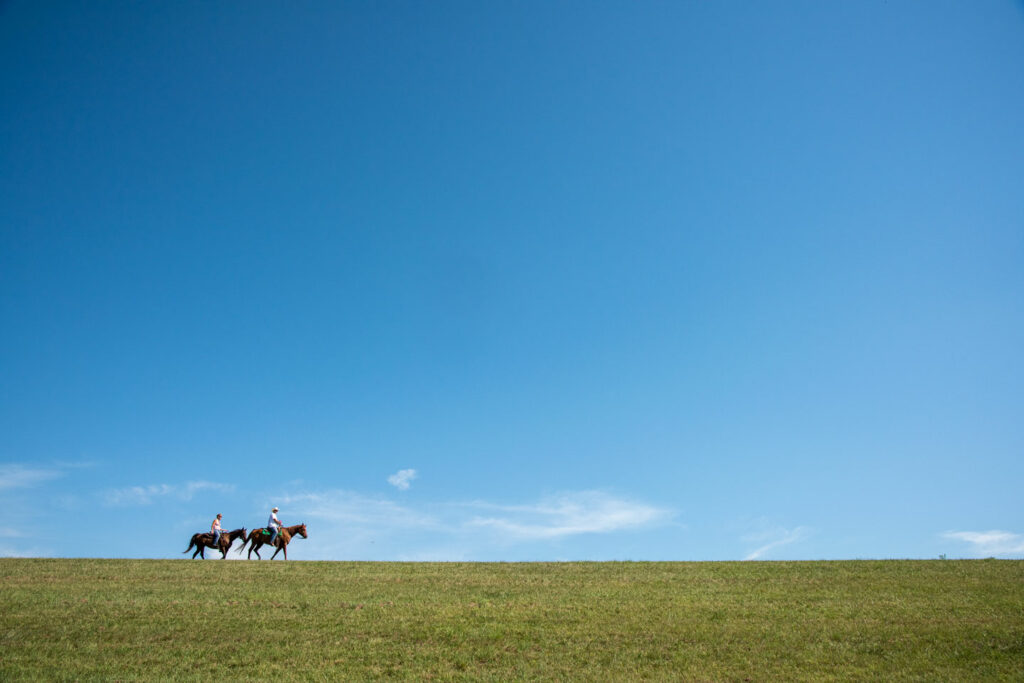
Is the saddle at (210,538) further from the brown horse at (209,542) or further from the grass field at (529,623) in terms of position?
the grass field at (529,623)

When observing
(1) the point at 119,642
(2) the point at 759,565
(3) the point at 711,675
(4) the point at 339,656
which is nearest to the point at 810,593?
(2) the point at 759,565

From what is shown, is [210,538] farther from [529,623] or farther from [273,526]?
[529,623]

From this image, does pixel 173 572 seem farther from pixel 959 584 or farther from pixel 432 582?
pixel 959 584

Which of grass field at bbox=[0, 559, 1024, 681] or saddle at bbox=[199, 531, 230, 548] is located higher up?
saddle at bbox=[199, 531, 230, 548]

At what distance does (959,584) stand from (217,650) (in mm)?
21186

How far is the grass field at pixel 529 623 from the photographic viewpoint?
43.1ft

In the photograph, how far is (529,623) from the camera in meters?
15.9

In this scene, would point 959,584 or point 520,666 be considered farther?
point 959,584

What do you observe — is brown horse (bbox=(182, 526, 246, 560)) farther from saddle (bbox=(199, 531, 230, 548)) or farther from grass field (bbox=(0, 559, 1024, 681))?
grass field (bbox=(0, 559, 1024, 681))

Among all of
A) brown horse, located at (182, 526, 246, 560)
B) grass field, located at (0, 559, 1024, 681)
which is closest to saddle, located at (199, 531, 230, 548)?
brown horse, located at (182, 526, 246, 560)

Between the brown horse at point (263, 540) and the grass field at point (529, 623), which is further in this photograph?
the brown horse at point (263, 540)

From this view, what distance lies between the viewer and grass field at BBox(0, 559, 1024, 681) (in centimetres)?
1314

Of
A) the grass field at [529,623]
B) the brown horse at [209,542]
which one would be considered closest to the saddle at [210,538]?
the brown horse at [209,542]

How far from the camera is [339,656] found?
1384 centimetres
